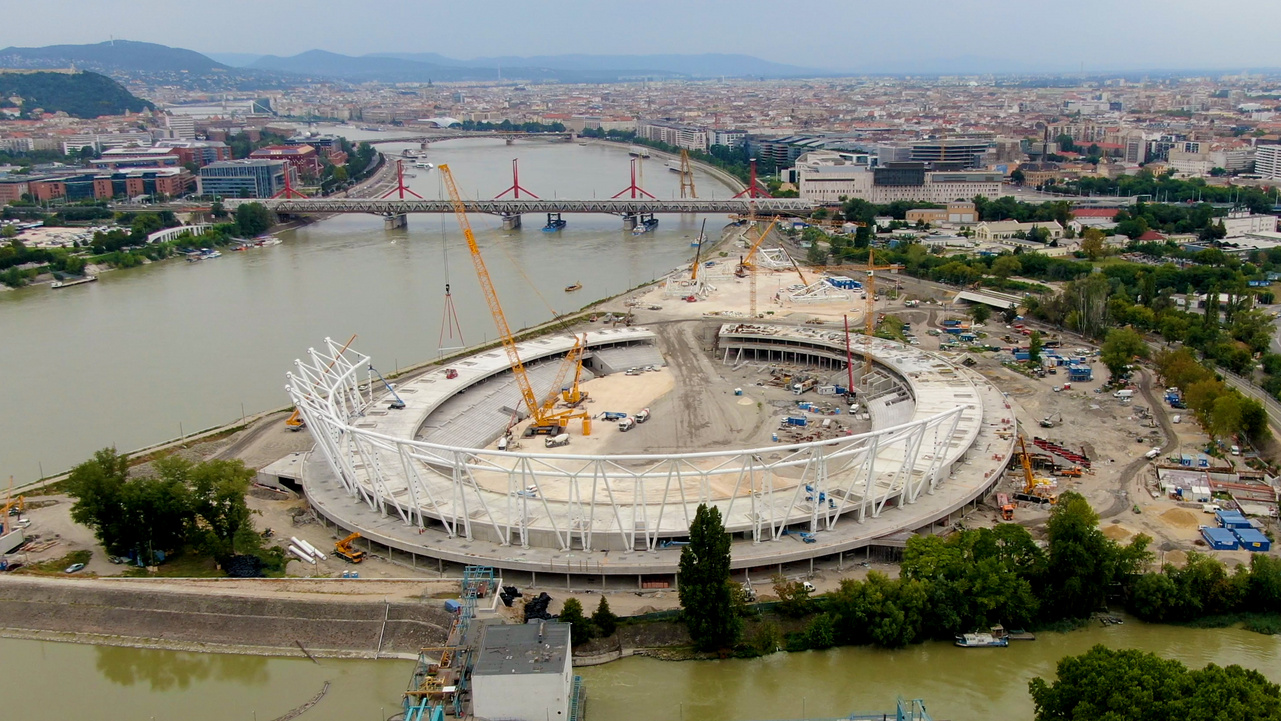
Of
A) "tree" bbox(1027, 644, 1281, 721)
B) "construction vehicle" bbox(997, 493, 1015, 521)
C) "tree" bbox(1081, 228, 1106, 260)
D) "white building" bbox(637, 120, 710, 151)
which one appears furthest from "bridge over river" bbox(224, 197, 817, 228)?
"tree" bbox(1027, 644, 1281, 721)

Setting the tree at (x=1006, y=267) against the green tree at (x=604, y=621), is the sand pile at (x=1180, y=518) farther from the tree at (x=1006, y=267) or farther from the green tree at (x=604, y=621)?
the tree at (x=1006, y=267)

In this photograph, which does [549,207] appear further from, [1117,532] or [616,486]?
[1117,532]

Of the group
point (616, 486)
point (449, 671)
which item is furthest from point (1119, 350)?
point (449, 671)

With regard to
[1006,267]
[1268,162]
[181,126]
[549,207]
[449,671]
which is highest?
[181,126]

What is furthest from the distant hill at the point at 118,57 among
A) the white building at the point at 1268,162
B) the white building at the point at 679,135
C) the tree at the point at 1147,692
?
the tree at the point at 1147,692

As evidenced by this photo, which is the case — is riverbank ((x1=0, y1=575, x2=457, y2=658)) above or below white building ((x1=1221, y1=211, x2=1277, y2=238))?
below

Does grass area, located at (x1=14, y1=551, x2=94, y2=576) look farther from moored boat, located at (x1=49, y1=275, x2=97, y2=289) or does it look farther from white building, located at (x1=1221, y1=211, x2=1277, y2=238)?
white building, located at (x1=1221, y1=211, x2=1277, y2=238)

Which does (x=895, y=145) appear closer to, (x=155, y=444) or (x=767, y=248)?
(x=767, y=248)
